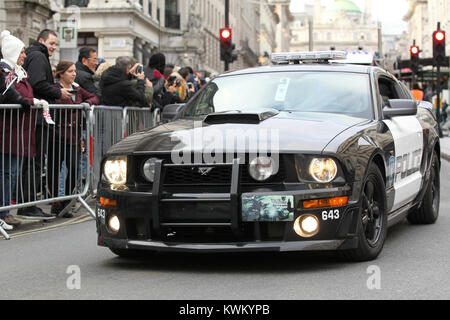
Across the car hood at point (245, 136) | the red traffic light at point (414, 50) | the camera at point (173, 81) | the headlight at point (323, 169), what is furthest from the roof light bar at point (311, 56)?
the red traffic light at point (414, 50)

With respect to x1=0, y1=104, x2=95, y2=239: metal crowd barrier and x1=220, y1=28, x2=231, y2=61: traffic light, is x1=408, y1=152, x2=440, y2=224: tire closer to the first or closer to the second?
x1=0, y1=104, x2=95, y2=239: metal crowd barrier

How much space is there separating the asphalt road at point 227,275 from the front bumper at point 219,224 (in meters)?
0.19

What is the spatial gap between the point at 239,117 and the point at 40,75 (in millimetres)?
4037

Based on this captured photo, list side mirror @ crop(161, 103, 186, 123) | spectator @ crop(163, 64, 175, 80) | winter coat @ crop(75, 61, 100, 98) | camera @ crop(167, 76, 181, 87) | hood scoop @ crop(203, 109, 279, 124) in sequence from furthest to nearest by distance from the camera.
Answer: spectator @ crop(163, 64, 175, 80) < camera @ crop(167, 76, 181, 87) < winter coat @ crop(75, 61, 100, 98) < side mirror @ crop(161, 103, 186, 123) < hood scoop @ crop(203, 109, 279, 124)

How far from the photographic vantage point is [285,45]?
168625 mm

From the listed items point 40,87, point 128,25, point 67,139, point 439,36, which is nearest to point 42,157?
point 67,139

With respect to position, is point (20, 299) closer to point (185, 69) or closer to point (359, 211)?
point (359, 211)

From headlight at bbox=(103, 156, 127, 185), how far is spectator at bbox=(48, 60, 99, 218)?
3427mm

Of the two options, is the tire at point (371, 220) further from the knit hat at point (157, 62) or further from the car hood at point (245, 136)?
the knit hat at point (157, 62)

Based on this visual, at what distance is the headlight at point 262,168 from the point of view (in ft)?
18.2

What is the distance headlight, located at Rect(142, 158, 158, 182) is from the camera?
19.0 feet

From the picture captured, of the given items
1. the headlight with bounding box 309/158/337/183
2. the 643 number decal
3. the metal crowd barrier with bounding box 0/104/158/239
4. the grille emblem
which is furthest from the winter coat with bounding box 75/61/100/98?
the 643 number decal

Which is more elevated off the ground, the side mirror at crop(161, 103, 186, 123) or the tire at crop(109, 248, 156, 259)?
the side mirror at crop(161, 103, 186, 123)

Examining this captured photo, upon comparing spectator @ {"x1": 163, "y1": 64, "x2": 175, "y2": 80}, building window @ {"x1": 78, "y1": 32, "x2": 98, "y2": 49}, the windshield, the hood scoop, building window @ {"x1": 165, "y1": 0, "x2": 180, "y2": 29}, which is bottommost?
the hood scoop
